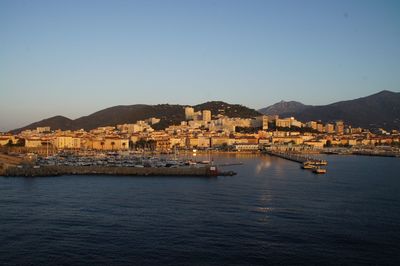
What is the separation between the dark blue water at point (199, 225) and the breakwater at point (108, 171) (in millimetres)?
3528

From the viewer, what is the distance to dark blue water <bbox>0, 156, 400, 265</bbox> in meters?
7.29

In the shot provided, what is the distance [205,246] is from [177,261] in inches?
31.8

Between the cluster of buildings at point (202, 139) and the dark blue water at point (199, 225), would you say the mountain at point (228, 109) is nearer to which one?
the cluster of buildings at point (202, 139)

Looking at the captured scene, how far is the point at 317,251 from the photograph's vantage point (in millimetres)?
7539

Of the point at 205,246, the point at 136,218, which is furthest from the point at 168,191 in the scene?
the point at 205,246

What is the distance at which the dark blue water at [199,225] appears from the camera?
7.29 m

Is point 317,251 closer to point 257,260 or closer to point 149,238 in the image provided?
point 257,260

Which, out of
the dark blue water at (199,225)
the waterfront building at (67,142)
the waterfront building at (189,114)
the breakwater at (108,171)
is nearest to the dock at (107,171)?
the breakwater at (108,171)

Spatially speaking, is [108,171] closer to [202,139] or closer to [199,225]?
[199,225]

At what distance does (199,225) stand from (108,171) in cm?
1047

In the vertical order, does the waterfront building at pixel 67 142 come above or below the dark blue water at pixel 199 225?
above

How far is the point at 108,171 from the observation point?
18.9 metres

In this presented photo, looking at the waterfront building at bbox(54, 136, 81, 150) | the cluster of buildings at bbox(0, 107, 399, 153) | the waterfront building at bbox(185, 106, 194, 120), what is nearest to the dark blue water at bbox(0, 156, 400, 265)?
the cluster of buildings at bbox(0, 107, 399, 153)

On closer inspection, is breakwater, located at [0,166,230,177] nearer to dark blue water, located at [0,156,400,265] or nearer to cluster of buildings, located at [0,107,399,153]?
dark blue water, located at [0,156,400,265]
